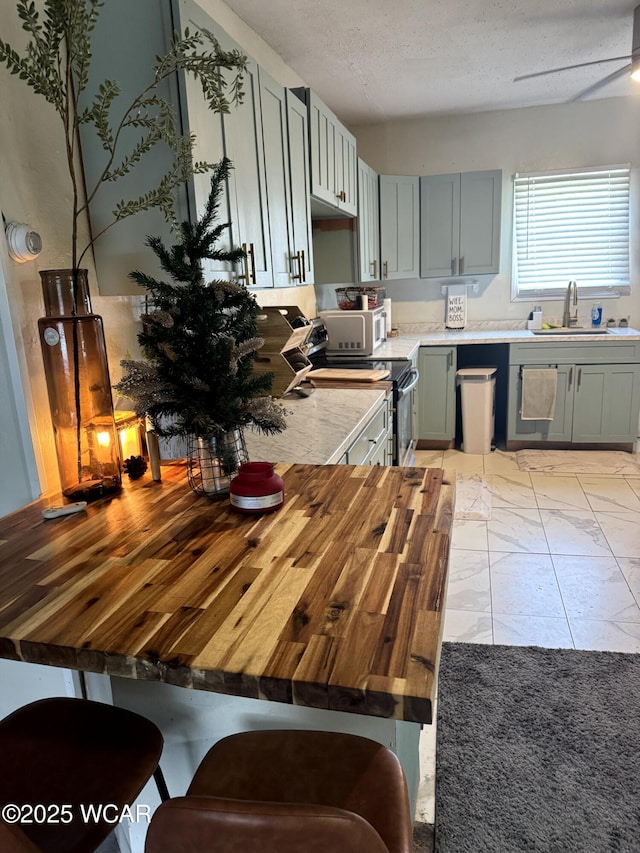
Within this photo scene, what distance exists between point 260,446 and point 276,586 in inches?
42.1

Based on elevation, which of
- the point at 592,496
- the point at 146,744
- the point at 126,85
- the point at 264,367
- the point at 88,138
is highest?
the point at 126,85

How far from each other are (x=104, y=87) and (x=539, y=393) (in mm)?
4041

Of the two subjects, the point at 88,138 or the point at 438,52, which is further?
the point at 438,52

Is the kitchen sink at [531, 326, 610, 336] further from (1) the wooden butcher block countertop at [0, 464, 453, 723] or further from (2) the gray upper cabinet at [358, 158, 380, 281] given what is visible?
(1) the wooden butcher block countertop at [0, 464, 453, 723]

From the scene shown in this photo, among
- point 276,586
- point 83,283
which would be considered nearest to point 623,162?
point 83,283

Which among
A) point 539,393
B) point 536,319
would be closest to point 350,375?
point 539,393

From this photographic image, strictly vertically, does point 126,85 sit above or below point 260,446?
above

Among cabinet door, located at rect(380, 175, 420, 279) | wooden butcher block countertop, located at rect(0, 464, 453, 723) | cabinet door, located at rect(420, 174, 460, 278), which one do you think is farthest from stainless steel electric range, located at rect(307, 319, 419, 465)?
wooden butcher block countertop, located at rect(0, 464, 453, 723)

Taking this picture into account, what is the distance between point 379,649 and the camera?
0.79m

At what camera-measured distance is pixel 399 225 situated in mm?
4914

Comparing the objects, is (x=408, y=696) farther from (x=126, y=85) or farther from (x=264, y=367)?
(x=264, y=367)

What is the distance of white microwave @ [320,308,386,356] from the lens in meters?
3.79

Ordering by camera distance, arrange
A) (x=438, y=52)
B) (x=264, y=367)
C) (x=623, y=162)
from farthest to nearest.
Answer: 1. (x=623, y=162)
2. (x=438, y=52)
3. (x=264, y=367)

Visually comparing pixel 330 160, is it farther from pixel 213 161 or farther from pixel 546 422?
pixel 546 422
